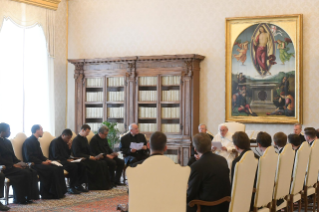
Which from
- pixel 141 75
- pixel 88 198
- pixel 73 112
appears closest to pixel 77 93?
pixel 73 112

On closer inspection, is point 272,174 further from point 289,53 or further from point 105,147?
point 289,53

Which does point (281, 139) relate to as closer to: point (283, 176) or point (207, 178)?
point (283, 176)

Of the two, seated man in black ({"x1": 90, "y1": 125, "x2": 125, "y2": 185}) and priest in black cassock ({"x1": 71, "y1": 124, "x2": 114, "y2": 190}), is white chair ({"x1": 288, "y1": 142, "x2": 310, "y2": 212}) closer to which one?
priest in black cassock ({"x1": 71, "y1": 124, "x2": 114, "y2": 190})

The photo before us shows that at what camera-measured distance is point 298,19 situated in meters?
10.4

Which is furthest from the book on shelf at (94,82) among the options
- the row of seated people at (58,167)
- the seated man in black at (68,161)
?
the seated man in black at (68,161)

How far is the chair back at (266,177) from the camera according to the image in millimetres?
4824

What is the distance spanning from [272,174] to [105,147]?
513cm

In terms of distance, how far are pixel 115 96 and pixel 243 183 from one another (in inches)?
301

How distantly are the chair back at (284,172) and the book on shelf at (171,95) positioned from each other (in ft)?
18.8

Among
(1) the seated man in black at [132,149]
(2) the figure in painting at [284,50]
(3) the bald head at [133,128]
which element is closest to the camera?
(1) the seated man in black at [132,149]

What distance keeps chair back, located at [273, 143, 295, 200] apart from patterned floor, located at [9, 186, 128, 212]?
282 cm

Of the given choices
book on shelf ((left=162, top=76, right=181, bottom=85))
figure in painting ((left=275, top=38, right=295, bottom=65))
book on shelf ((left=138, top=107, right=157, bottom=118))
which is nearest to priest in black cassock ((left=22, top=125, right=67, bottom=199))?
book on shelf ((left=138, top=107, right=157, bottom=118))

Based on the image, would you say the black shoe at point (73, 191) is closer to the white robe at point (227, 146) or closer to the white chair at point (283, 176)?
the white robe at point (227, 146)

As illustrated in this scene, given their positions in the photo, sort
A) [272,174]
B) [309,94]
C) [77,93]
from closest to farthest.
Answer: [272,174] < [309,94] < [77,93]
